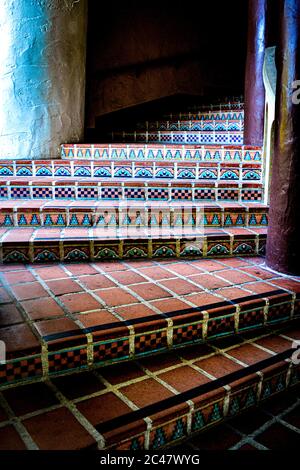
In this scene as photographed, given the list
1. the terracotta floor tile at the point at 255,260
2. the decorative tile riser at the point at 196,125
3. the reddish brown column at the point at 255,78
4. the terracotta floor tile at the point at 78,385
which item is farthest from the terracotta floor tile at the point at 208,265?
the decorative tile riser at the point at 196,125

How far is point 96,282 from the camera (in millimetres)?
2602

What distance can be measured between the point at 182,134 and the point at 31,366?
4.25 m

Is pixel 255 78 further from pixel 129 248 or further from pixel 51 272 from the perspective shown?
pixel 51 272

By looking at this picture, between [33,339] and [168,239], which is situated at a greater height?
[168,239]

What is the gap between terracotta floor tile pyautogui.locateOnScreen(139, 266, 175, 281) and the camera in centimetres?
276

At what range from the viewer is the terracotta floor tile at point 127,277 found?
8.66ft

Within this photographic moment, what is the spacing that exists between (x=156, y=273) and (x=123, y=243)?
1.26 ft

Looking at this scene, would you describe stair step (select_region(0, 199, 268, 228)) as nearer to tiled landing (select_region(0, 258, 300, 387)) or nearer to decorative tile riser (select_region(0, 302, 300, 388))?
tiled landing (select_region(0, 258, 300, 387))

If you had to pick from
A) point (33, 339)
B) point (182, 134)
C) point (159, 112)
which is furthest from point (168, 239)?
point (159, 112)

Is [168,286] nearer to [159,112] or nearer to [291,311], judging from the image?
[291,311]

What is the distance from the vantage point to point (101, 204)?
347cm

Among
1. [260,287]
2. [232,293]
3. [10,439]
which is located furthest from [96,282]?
[10,439]

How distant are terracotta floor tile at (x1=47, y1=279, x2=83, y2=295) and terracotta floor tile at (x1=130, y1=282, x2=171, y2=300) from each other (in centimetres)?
35

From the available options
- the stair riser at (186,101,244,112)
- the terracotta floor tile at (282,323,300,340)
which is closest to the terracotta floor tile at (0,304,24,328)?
the terracotta floor tile at (282,323,300,340)
